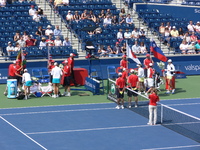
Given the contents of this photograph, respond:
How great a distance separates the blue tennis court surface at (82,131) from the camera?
2261 cm

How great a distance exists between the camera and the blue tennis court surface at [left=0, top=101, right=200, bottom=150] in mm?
22609

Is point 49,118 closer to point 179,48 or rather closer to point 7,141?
point 7,141

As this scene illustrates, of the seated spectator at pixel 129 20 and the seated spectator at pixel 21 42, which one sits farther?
the seated spectator at pixel 129 20

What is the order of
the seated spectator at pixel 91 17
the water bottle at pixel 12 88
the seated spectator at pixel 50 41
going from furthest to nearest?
the seated spectator at pixel 91 17, the seated spectator at pixel 50 41, the water bottle at pixel 12 88

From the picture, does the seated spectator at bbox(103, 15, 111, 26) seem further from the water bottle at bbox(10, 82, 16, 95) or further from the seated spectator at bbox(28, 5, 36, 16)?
the water bottle at bbox(10, 82, 16, 95)

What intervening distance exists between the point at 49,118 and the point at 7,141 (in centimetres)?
425

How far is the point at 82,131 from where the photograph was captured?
24.7 meters

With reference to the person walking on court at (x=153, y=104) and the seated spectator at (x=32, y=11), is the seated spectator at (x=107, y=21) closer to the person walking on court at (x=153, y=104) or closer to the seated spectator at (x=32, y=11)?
the seated spectator at (x=32, y=11)

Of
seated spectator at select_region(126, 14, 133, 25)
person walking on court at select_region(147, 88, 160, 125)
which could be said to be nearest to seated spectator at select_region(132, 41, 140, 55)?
seated spectator at select_region(126, 14, 133, 25)

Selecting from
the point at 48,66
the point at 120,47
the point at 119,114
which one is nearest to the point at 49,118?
the point at 119,114

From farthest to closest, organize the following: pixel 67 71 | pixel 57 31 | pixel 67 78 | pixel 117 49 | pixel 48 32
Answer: pixel 57 31, pixel 117 49, pixel 48 32, pixel 67 71, pixel 67 78

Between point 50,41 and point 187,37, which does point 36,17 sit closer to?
point 50,41

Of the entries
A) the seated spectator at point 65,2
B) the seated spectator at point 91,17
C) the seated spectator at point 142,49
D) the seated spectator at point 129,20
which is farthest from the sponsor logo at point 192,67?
the seated spectator at point 65,2

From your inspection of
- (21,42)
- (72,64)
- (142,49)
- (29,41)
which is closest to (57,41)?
(29,41)
